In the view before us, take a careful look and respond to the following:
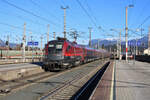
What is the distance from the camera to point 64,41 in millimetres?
20203

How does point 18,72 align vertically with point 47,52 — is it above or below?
below

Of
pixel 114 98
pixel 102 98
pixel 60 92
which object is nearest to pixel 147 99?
pixel 114 98

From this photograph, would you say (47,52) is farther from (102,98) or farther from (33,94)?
(102,98)

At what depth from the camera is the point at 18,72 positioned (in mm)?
15344

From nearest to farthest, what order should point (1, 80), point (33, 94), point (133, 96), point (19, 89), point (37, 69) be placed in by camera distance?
1. point (133, 96)
2. point (33, 94)
3. point (19, 89)
4. point (1, 80)
5. point (37, 69)

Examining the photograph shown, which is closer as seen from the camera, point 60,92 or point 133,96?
point 133,96

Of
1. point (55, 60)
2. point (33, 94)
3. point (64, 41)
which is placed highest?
A: point (64, 41)

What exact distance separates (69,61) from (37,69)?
152 inches

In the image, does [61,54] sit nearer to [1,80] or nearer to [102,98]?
[1,80]

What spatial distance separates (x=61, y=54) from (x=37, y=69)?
9.43ft

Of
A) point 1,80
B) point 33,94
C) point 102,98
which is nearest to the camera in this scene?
point 102,98

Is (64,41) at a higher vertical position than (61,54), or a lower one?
higher

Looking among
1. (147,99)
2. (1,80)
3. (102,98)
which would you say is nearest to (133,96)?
(147,99)

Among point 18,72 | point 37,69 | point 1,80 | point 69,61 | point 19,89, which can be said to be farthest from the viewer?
point 69,61
